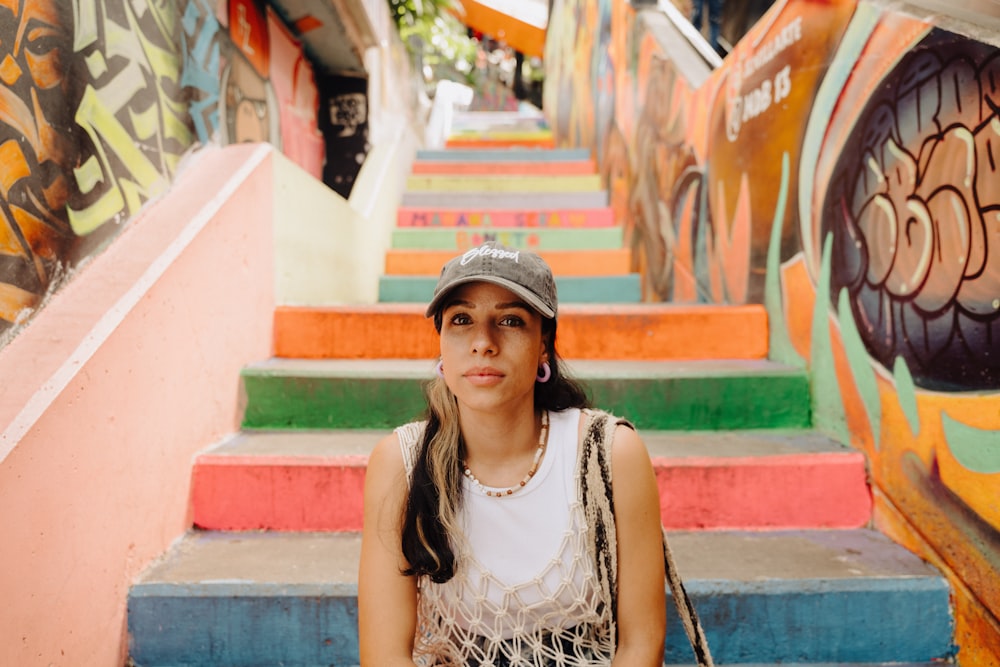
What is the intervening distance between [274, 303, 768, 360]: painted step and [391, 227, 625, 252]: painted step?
174 centimetres

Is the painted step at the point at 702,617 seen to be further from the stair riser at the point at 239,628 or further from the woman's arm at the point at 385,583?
the woman's arm at the point at 385,583

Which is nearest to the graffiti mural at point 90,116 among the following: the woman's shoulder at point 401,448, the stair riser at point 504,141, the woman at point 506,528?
the woman's shoulder at point 401,448

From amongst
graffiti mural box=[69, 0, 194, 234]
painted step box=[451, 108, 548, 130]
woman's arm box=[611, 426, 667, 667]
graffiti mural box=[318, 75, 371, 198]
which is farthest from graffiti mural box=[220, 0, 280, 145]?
painted step box=[451, 108, 548, 130]

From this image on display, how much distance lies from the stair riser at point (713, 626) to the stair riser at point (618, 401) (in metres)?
0.77

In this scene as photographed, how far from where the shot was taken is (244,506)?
70.5 inches

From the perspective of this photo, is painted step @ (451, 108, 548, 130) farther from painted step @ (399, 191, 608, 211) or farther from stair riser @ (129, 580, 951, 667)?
stair riser @ (129, 580, 951, 667)

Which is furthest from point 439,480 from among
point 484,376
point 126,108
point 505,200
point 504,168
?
point 504,168

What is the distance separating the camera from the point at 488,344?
1.02m

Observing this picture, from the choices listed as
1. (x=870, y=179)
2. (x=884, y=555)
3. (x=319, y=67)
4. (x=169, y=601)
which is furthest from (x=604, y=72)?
(x=169, y=601)

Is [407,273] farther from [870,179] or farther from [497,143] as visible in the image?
[497,143]

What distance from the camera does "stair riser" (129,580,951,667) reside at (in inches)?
57.1

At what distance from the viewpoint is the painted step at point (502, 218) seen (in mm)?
4500

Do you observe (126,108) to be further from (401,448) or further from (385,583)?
(385,583)

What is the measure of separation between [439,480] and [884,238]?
1497mm
